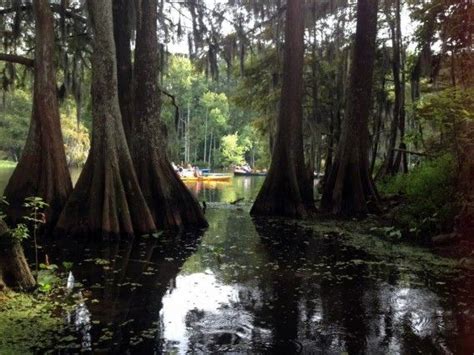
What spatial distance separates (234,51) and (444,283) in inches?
445

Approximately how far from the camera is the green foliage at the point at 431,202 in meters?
8.60

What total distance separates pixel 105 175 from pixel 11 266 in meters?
4.04

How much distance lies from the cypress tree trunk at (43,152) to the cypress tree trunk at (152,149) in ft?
5.15

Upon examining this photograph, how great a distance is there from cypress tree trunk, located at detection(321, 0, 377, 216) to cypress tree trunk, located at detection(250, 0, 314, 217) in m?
0.75

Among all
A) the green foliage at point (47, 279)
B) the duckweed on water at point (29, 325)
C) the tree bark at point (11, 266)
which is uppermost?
the tree bark at point (11, 266)

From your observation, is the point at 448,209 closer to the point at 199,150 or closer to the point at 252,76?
the point at 252,76

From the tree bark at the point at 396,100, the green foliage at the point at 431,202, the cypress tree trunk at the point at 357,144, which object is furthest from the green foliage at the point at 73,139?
the green foliage at the point at 431,202

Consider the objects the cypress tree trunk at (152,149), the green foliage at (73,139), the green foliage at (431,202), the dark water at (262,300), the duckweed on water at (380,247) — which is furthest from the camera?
the green foliage at (73,139)

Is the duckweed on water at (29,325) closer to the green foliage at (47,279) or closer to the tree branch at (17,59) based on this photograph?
the green foliage at (47,279)

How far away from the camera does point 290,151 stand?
12797 mm

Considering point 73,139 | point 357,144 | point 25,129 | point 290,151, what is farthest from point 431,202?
point 25,129

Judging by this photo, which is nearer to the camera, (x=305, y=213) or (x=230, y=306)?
(x=230, y=306)

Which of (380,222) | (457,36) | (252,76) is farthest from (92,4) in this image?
(252,76)

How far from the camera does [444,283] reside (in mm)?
6152
